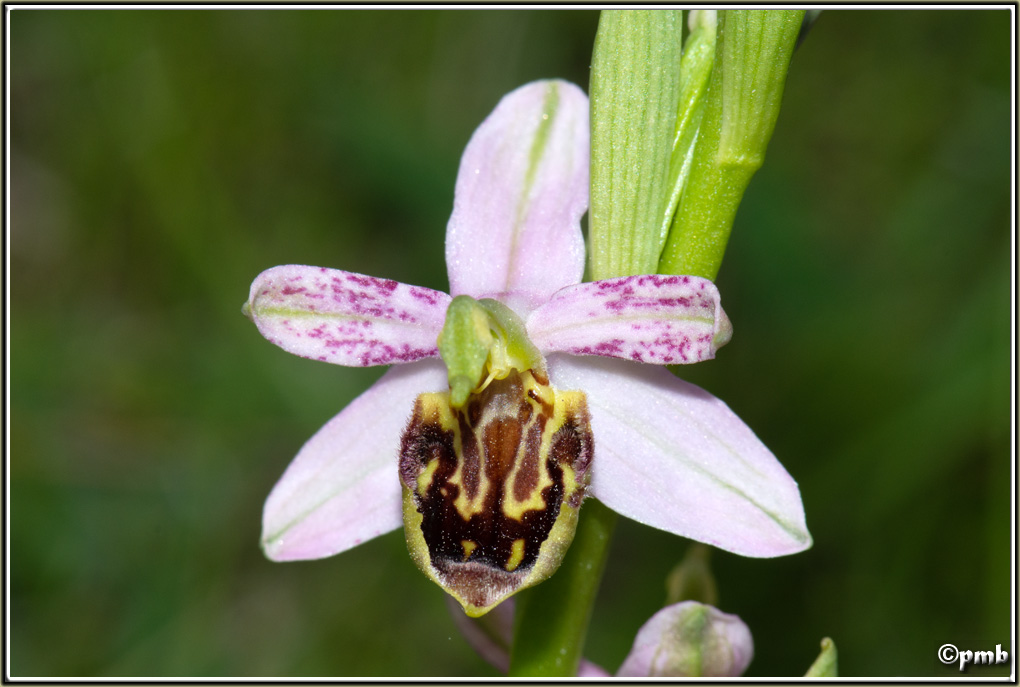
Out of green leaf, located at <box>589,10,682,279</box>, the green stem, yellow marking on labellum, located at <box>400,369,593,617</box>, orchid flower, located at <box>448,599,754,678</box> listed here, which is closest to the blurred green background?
orchid flower, located at <box>448,599,754,678</box>

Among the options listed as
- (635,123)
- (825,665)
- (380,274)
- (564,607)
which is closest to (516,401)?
(564,607)

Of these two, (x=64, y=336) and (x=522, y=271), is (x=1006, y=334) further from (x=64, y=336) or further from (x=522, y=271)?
(x=64, y=336)

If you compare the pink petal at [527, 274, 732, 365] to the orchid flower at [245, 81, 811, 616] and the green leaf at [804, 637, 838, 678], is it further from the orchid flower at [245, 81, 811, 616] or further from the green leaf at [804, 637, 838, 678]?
the green leaf at [804, 637, 838, 678]

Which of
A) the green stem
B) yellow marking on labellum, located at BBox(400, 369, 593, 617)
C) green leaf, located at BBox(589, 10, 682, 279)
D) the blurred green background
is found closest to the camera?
yellow marking on labellum, located at BBox(400, 369, 593, 617)

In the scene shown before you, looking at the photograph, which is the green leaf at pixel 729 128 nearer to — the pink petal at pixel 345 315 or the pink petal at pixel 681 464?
the pink petal at pixel 681 464

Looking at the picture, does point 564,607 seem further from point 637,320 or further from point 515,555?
point 637,320

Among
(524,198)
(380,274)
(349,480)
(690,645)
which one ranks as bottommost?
(380,274)

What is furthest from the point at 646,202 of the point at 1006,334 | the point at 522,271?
the point at 1006,334
